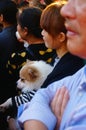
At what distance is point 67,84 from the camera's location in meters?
1.38

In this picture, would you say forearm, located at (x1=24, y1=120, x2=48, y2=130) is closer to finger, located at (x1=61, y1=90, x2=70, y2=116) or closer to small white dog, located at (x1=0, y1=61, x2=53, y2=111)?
finger, located at (x1=61, y1=90, x2=70, y2=116)

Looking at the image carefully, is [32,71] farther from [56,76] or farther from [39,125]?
[39,125]

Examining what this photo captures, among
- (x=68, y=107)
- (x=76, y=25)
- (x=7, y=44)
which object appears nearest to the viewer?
(x=76, y=25)

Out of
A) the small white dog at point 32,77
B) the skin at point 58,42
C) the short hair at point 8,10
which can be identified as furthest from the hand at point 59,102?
the short hair at point 8,10

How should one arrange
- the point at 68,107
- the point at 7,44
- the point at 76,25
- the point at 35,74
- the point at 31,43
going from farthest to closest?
1. the point at 7,44
2. the point at 31,43
3. the point at 35,74
4. the point at 68,107
5. the point at 76,25

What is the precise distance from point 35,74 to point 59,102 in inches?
37.7

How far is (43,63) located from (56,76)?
43 cm

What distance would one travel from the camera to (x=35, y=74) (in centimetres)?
231

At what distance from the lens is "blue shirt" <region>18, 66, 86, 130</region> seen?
1.14 meters

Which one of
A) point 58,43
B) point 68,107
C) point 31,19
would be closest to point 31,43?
point 31,19

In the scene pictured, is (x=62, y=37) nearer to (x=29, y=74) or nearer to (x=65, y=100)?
(x=29, y=74)

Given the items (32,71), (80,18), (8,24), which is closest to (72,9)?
(80,18)

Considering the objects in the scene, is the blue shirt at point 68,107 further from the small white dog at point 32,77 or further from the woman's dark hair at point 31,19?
the woman's dark hair at point 31,19

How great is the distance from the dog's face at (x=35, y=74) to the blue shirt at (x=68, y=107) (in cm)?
84
